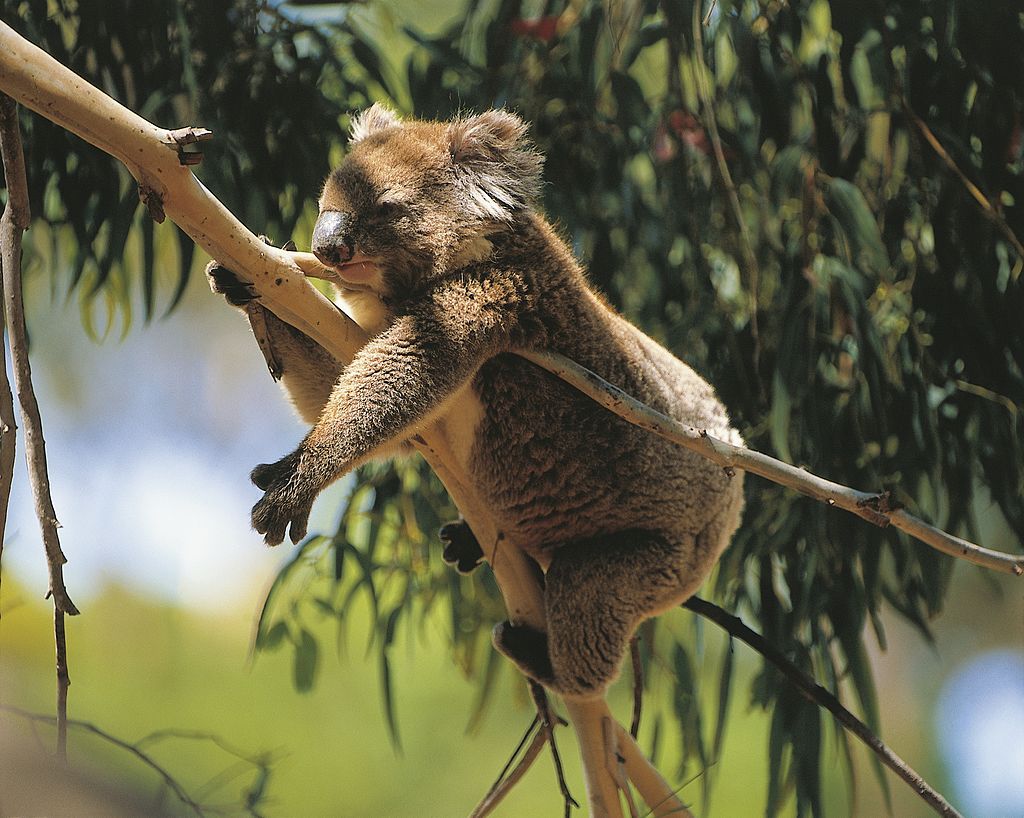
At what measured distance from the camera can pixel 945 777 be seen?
783 centimetres

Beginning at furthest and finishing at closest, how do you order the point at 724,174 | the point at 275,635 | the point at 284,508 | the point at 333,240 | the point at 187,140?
the point at 275,635 < the point at 724,174 < the point at 333,240 < the point at 284,508 < the point at 187,140

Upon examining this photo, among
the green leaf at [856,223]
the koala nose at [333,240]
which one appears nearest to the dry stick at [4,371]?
the koala nose at [333,240]

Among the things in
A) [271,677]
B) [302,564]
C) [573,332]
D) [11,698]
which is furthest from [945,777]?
[11,698]

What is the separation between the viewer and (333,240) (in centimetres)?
158

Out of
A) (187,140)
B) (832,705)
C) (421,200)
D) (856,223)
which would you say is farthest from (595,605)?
(856,223)

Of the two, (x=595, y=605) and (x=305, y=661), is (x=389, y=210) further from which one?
(x=305, y=661)

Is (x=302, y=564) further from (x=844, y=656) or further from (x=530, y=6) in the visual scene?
(x=530, y=6)

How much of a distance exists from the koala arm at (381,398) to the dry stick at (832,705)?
2.26ft

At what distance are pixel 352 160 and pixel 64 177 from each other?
3.49 feet

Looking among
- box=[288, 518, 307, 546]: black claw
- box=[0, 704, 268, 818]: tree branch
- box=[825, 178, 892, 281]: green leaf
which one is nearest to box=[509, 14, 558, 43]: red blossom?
box=[825, 178, 892, 281]: green leaf

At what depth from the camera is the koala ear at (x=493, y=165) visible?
174cm

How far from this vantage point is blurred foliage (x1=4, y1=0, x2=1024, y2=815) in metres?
2.43

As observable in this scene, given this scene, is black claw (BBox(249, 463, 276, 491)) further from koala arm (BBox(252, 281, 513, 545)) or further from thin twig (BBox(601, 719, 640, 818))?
thin twig (BBox(601, 719, 640, 818))

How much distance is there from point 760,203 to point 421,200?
4.01 feet
